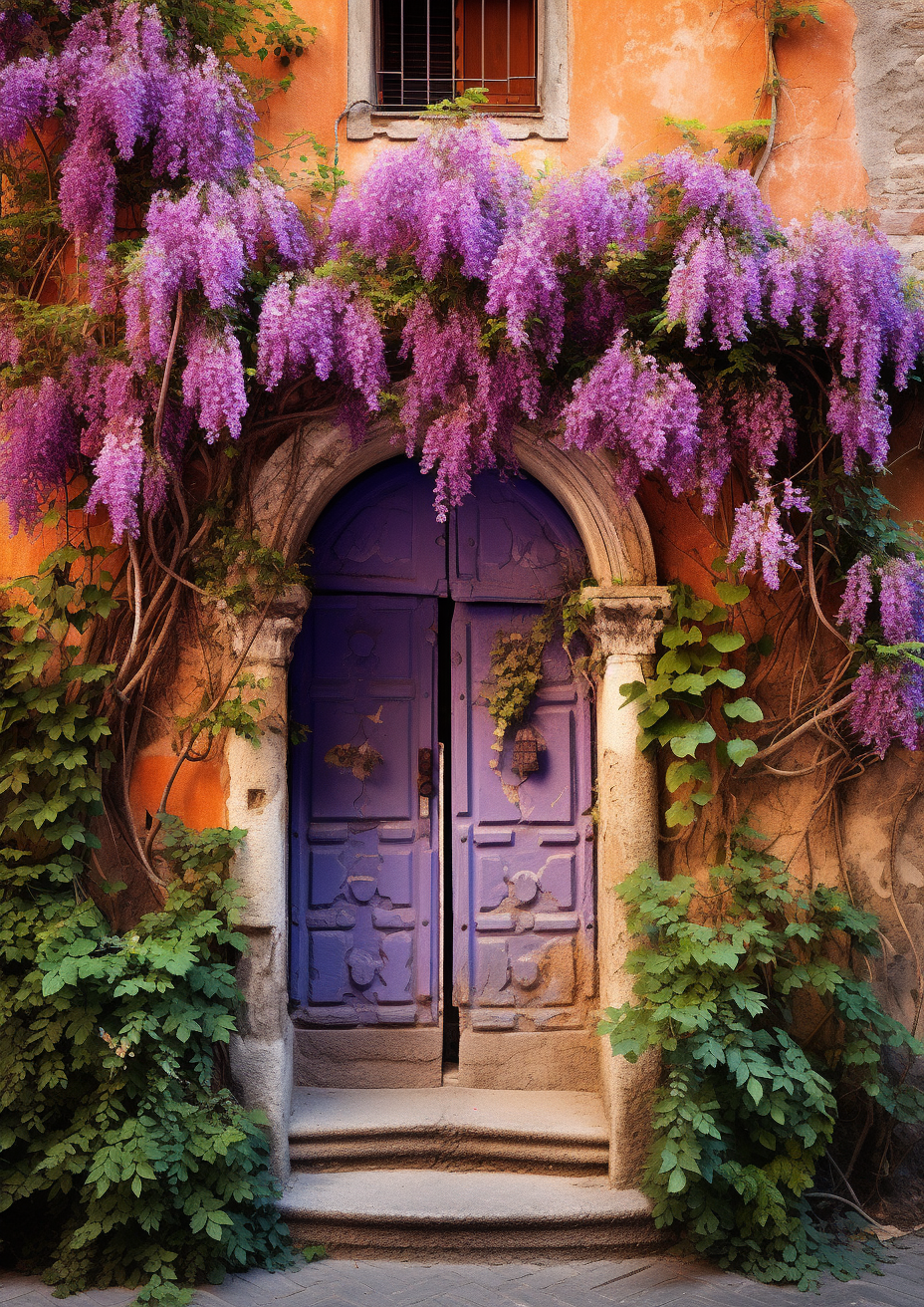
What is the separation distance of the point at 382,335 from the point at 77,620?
5.22 ft

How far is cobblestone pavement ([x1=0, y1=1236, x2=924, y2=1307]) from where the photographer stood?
3377 mm

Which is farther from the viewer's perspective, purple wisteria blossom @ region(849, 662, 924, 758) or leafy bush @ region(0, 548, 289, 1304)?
purple wisteria blossom @ region(849, 662, 924, 758)

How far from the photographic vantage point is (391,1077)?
4453mm

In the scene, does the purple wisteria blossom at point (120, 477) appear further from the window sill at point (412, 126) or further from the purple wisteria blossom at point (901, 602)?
the purple wisteria blossom at point (901, 602)

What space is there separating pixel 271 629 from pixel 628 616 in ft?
4.73

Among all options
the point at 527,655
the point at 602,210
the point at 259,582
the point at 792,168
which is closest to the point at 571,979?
the point at 527,655

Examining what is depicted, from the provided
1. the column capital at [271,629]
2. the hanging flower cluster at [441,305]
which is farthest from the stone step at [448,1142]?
the hanging flower cluster at [441,305]

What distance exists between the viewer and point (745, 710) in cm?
403

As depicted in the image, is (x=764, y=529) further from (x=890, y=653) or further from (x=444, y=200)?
(x=444, y=200)

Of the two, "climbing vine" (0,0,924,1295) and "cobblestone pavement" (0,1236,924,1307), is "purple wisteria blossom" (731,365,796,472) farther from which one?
"cobblestone pavement" (0,1236,924,1307)

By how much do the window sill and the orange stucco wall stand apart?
3cm

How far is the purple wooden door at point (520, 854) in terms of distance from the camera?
4.51 metres

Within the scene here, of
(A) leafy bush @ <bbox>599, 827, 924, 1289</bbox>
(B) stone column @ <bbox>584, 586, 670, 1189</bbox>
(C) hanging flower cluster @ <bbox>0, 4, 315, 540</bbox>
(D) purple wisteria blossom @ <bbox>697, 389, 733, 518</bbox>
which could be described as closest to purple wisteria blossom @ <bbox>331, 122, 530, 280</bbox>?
(C) hanging flower cluster @ <bbox>0, 4, 315, 540</bbox>

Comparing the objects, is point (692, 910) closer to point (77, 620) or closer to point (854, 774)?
point (854, 774)
